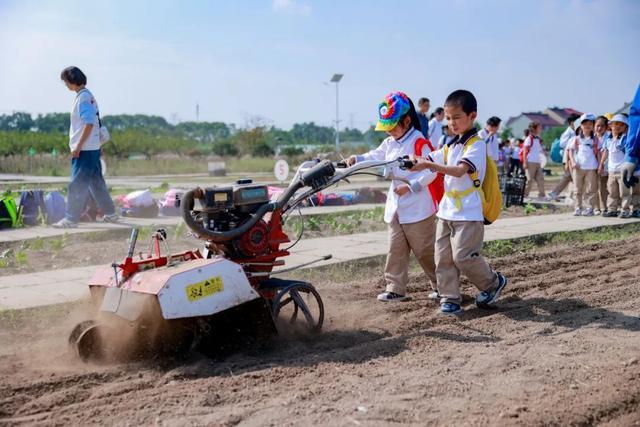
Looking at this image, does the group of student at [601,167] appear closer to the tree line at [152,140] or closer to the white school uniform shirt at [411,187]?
the white school uniform shirt at [411,187]

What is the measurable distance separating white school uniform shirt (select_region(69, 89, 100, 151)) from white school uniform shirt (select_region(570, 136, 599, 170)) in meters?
8.10

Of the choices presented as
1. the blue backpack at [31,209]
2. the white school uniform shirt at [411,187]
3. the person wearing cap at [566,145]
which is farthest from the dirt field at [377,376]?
the person wearing cap at [566,145]

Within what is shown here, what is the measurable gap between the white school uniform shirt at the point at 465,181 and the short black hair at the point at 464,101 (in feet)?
0.72

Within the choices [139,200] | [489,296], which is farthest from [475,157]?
[139,200]

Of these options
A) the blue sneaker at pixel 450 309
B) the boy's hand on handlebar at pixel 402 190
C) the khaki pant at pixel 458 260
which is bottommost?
the blue sneaker at pixel 450 309

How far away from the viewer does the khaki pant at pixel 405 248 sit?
19.3 feet

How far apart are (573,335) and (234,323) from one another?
2235mm

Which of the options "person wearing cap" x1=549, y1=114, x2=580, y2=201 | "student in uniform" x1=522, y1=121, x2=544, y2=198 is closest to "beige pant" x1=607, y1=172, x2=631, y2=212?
"person wearing cap" x1=549, y1=114, x2=580, y2=201

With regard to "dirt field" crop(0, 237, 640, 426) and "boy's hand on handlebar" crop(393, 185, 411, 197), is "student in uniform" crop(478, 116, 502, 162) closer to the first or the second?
"dirt field" crop(0, 237, 640, 426)

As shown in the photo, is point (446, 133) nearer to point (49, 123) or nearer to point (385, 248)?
point (385, 248)

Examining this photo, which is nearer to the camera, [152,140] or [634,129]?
[634,129]

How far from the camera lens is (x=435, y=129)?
13984 millimetres

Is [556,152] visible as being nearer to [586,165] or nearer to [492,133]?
[492,133]

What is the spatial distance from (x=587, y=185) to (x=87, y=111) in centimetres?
835
